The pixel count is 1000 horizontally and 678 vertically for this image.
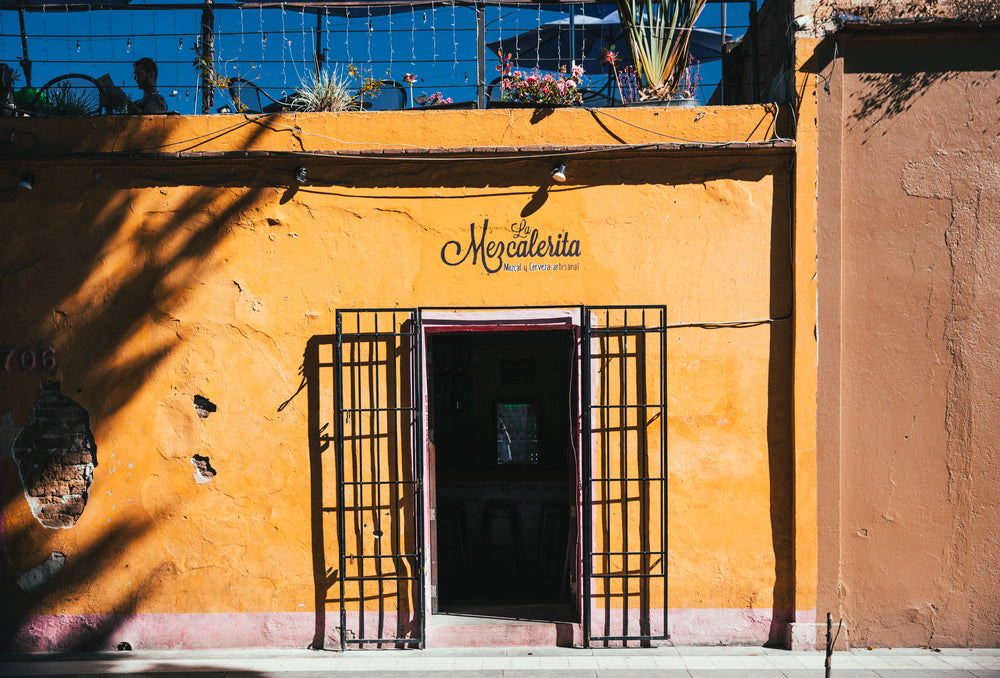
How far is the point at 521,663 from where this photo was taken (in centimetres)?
568

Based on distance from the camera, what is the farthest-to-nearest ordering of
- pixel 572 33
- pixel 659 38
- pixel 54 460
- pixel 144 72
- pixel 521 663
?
pixel 572 33 < pixel 144 72 < pixel 659 38 < pixel 54 460 < pixel 521 663

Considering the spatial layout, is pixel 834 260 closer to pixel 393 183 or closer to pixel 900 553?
pixel 900 553

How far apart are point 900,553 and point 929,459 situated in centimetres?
84

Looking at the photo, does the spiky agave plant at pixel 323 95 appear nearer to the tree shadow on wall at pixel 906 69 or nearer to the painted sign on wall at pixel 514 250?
the painted sign on wall at pixel 514 250

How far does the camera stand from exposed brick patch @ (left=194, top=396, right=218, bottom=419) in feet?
20.1

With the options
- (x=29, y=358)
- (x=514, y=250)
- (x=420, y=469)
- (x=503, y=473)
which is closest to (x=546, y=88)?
(x=514, y=250)

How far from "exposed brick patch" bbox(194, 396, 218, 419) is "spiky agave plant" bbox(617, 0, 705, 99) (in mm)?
4796

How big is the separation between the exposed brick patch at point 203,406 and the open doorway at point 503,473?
192 cm

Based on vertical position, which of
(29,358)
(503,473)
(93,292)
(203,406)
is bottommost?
(503,473)

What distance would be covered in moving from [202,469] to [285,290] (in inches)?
68.2

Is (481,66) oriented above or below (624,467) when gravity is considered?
above

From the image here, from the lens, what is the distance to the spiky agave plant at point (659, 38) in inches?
250

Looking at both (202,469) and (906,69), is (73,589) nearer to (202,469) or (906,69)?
(202,469)

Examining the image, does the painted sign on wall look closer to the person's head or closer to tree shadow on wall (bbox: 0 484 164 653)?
the person's head
